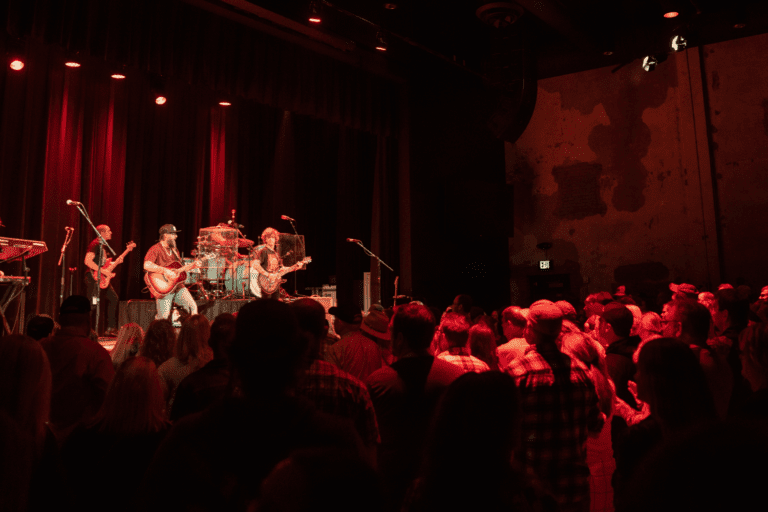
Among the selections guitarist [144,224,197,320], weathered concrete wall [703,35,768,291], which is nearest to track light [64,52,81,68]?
guitarist [144,224,197,320]

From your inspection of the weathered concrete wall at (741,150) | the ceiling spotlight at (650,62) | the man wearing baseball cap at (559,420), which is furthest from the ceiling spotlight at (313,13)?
the weathered concrete wall at (741,150)

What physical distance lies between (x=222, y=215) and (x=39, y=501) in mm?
11390

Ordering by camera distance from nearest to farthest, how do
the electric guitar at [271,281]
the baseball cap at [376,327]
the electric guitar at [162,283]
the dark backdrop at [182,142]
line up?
the baseball cap at [376,327] → the electric guitar at [162,283] → the dark backdrop at [182,142] → the electric guitar at [271,281]

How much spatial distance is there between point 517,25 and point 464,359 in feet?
26.6

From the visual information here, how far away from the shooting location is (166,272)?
312 inches

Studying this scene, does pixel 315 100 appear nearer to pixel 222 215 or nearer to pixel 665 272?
pixel 222 215

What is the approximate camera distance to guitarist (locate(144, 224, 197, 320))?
26.0ft

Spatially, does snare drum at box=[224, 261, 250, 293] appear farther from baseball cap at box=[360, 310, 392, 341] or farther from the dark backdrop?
baseball cap at box=[360, 310, 392, 341]

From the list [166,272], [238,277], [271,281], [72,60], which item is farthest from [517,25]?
[72,60]

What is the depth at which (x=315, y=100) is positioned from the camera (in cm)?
985

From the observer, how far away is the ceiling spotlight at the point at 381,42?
368 inches

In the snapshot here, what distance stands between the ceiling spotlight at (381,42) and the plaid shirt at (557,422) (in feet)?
26.3

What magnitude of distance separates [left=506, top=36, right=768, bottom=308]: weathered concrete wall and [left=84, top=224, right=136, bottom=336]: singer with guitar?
26.2 feet

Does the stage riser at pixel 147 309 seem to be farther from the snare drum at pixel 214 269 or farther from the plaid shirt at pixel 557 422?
the plaid shirt at pixel 557 422
